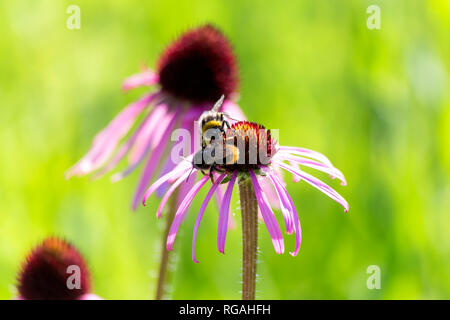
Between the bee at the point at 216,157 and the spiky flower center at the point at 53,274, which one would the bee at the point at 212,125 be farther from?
the spiky flower center at the point at 53,274

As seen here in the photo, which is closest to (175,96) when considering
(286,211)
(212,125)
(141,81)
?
(141,81)

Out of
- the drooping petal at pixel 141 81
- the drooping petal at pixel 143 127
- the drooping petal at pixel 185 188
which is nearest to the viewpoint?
the drooping petal at pixel 185 188

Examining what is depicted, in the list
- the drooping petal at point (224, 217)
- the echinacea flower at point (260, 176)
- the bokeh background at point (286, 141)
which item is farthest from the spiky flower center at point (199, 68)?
the drooping petal at point (224, 217)

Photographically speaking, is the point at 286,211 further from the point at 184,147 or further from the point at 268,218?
the point at 184,147

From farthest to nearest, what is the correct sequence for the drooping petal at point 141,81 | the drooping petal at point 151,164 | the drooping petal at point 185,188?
1. the drooping petal at point 141,81
2. the drooping petal at point 151,164
3. the drooping petal at point 185,188

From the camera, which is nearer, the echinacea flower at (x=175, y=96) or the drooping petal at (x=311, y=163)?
the drooping petal at (x=311, y=163)
